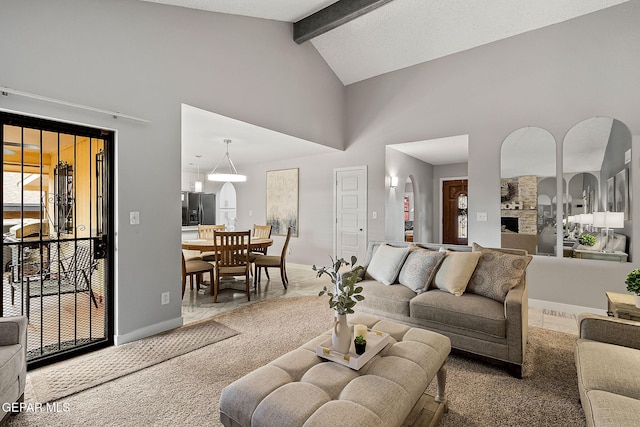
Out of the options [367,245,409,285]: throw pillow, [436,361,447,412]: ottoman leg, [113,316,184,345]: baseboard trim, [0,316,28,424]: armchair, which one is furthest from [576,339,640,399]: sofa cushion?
[113,316,184,345]: baseboard trim

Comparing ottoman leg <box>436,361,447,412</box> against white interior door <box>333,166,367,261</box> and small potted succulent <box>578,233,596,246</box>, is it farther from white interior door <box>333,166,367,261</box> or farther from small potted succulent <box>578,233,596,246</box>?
white interior door <box>333,166,367,261</box>

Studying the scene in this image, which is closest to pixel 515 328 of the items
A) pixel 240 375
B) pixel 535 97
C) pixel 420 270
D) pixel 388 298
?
pixel 420 270

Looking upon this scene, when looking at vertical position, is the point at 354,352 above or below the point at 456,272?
below

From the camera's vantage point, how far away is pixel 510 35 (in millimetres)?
4219

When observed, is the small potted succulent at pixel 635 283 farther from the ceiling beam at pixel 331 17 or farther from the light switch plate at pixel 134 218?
the light switch plate at pixel 134 218

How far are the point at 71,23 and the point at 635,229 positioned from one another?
5988 millimetres

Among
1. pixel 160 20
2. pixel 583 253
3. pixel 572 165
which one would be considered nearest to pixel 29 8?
pixel 160 20

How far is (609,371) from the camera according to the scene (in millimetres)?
1548

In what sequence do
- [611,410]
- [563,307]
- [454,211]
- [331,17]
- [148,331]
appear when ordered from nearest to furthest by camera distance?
1. [611,410]
2. [148,331]
3. [563,307]
4. [331,17]
5. [454,211]

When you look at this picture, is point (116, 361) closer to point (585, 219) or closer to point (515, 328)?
point (515, 328)

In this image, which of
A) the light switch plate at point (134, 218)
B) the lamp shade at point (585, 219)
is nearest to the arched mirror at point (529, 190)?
the lamp shade at point (585, 219)

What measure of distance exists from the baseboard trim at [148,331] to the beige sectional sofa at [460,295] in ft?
6.30

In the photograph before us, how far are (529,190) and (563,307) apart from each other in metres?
1.54

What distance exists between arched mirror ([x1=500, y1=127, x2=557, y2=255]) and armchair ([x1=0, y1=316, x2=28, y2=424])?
5.03m
